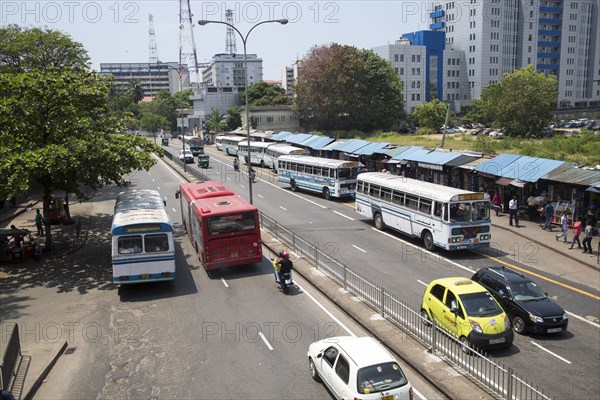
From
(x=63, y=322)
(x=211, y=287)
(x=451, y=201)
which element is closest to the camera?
(x=63, y=322)

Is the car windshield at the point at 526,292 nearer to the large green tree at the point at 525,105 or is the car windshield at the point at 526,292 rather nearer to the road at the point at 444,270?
the road at the point at 444,270

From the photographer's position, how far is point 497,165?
30.2 metres

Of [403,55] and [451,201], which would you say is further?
[403,55]

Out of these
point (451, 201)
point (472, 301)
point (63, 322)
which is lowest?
point (63, 322)

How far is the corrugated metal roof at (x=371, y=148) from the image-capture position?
140 ft

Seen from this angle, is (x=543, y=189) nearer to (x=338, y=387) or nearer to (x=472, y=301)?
(x=472, y=301)

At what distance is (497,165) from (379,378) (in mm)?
23231

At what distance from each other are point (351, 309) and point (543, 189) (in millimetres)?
17460

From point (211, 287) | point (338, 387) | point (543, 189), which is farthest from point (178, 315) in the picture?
point (543, 189)

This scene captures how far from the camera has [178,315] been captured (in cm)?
1644

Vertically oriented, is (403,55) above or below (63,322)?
above

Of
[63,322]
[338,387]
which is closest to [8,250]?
[63,322]

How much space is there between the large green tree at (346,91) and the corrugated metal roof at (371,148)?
109 feet

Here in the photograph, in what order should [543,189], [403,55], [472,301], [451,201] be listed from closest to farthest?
[472,301], [451,201], [543,189], [403,55]
